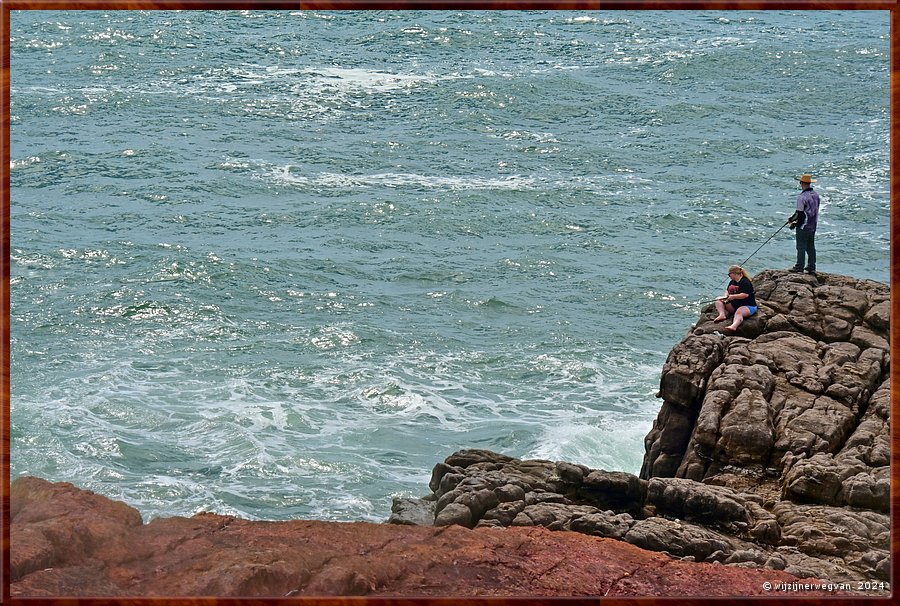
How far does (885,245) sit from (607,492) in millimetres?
23846

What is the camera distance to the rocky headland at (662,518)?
995 cm

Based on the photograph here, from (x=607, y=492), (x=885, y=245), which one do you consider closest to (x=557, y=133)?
(x=885, y=245)

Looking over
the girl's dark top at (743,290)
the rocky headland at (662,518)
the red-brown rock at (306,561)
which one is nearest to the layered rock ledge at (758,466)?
the rocky headland at (662,518)

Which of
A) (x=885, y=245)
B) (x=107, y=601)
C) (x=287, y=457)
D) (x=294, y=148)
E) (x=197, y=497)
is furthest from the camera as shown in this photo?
(x=294, y=148)

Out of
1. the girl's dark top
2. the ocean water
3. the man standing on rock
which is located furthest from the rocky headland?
the ocean water

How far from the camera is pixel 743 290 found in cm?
1666

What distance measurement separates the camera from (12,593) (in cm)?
941

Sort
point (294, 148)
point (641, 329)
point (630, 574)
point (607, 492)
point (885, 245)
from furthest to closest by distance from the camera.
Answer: point (294, 148) < point (885, 245) < point (641, 329) < point (607, 492) < point (630, 574)

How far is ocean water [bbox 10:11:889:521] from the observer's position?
71.4 ft

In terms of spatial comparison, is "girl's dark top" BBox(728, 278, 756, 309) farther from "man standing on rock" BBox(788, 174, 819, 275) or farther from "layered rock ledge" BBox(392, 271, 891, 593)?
"man standing on rock" BBox(788, 174, 819, 275)

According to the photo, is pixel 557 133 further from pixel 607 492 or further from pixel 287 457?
pixel 607 492

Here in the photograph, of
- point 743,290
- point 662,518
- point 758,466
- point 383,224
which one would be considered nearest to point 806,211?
point 743,290

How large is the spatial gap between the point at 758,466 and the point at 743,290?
332cm

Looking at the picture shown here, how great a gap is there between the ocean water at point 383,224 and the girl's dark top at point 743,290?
4190 millimetres
